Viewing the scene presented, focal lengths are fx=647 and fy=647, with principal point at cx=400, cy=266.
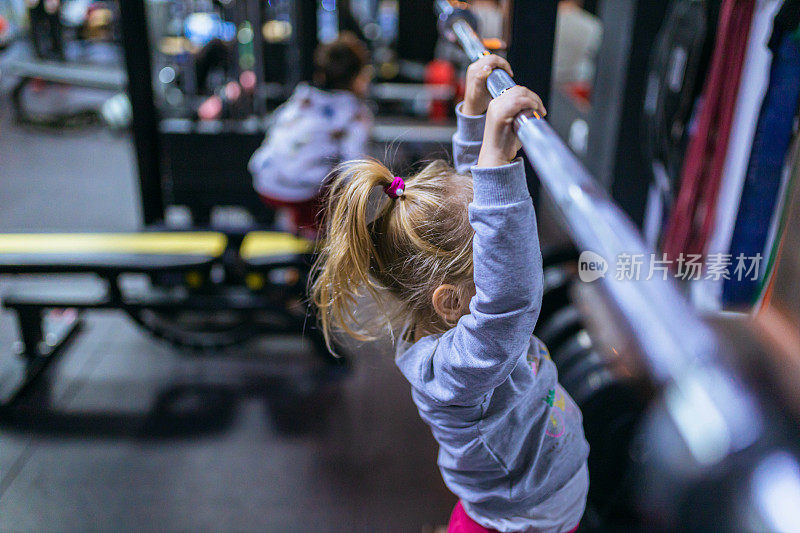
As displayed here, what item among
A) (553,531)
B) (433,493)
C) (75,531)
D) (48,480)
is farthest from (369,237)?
(48,480)

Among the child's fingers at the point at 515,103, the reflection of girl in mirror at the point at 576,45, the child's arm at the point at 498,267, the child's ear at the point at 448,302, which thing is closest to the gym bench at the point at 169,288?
the child's ear at the point at 448,302

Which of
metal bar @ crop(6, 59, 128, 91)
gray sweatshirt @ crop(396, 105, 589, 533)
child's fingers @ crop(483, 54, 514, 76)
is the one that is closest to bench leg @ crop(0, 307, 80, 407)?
gray sweatshirt @ crop(396, 105, 589, 533)

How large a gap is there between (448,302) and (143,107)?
2.52 metres

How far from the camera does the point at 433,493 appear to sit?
2.05 m

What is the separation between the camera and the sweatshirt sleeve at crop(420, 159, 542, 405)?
764 mm

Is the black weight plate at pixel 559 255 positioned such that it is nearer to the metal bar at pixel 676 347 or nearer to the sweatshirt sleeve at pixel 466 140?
the sweatshirt sleeve at pixel 466 140

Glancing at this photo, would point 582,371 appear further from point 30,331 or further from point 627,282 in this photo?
point 30,331

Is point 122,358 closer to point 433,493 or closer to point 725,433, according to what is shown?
point 433,493

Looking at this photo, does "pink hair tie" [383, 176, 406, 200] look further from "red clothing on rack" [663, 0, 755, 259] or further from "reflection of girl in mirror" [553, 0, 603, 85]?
"reflection of girl in mirror" [553, 0, 603, 85]

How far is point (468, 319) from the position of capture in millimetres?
860

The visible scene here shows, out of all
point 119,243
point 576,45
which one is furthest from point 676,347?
point 576,45

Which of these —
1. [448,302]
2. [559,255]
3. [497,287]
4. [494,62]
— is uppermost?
[494,62]

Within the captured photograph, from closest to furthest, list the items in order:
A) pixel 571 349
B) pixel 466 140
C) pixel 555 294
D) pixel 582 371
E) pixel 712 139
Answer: pixel 466 140 → pixel 712 139 → pixel 582 371 → pixel 571 349 → pixel 555 294

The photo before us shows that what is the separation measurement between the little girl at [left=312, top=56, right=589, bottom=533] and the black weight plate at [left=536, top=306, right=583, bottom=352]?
3.37ft
